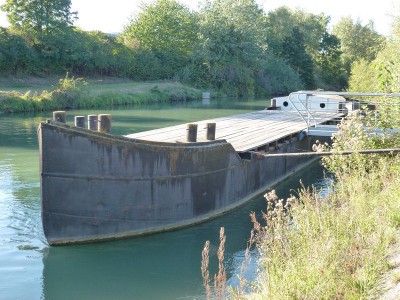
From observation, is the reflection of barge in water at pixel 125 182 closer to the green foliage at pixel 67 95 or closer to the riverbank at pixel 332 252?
the riverbank at pixel 332 252

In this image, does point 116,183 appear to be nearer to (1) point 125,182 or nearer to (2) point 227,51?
(1) point 125,182

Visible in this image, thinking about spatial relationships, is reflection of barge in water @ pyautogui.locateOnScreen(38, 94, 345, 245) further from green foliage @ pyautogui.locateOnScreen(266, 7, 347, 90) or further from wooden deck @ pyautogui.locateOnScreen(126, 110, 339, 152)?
green foliage @ pyautogui.locateOnScreen(266, 7, 347, 90)

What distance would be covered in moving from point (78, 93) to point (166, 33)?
82.3 ft

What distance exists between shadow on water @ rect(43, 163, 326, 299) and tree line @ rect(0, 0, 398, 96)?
36.1 meters

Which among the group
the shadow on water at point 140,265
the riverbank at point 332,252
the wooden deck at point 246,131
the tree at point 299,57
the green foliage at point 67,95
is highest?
the tree at point 299,57

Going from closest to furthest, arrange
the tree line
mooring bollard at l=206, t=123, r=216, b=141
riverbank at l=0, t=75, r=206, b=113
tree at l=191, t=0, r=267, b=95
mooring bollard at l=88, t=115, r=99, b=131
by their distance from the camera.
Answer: mooring bollard at l=88, t=115, r=99, b=131, mooring bollard at l=206, t=123, r=216, b=141, riverbank at l=0, t=75, r=206, b=113, the tree line, tree at l=191, t=0, r=267, b=95

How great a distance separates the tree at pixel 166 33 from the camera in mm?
58375

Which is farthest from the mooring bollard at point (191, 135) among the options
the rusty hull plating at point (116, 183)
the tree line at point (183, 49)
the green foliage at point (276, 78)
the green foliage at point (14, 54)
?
the green foliage at point (276, 78)

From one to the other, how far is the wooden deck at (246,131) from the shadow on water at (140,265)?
2.20 meters

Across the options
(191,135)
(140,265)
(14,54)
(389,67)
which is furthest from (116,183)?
Answer: (14,54)

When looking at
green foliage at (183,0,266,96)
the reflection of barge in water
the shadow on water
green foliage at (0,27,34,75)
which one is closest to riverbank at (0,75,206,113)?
green foliage at (0,27,34,75)

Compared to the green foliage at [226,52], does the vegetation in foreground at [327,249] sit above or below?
below

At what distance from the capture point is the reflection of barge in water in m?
8.80

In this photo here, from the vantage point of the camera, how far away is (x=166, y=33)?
60.3 m
